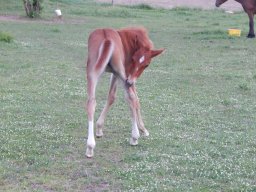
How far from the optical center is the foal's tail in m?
7.25

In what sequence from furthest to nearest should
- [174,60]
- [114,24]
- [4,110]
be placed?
1. [114,24]
2. [174,60]
3. [4,110]

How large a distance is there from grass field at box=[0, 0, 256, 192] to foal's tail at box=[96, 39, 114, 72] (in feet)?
3.41

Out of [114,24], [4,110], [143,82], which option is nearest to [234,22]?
[114,24]

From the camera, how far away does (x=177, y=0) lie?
A: 3988 cm

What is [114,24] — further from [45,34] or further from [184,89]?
[184,89]

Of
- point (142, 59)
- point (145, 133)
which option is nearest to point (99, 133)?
point (145, 133)

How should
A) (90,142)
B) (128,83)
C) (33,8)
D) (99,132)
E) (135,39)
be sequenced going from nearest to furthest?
(90,142) < (128,83) < (135,39) < (99,132) < (33,8)

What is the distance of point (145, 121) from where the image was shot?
9.45 meters

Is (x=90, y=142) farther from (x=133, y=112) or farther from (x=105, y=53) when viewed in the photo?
(x=105, y=53)

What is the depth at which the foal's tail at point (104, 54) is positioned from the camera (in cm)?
725

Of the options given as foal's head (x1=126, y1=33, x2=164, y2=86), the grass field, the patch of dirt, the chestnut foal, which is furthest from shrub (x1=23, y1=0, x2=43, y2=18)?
foal's head (x1=126, y1=33, x2=164, y2=86)

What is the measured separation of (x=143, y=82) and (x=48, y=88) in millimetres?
2287

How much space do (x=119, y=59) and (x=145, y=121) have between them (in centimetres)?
219

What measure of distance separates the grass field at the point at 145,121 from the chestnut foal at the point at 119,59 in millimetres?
423
